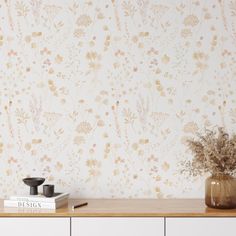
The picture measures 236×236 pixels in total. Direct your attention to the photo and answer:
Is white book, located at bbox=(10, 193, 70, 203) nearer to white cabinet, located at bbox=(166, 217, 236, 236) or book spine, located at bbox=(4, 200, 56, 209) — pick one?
book spine, located at bbox=(4, 200, 56, 209)

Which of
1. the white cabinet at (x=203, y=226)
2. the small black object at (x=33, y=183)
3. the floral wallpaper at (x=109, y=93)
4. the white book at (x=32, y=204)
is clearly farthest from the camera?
the floral wallpaper at (x=109, y=93)

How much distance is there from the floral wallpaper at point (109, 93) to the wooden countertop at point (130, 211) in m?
0.18

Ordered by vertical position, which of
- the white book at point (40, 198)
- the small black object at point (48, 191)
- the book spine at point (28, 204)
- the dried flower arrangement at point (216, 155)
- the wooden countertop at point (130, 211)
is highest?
the dried flower arrangement at point (216, 155)

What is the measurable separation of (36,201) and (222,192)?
3.28 ft

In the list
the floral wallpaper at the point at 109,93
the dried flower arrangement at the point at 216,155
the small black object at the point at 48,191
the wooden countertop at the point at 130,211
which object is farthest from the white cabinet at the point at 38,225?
the dried flower arrangement at the point at 216,155

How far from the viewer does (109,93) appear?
2.58 meters

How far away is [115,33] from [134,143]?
0.68m

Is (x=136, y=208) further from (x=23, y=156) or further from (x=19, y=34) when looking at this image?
(x=19, y=34)

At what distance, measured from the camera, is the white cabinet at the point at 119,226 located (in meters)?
2.20

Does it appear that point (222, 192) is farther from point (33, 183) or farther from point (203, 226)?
point (33, 183)

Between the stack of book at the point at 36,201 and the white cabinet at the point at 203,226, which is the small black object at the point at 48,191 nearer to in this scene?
the stack of book at the point at 36,201

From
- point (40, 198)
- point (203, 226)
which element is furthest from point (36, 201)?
point (203, 226)

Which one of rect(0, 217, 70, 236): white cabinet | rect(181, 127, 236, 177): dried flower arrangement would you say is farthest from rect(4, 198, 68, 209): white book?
rect(181, 127, 236, 177): dried flower arrangement

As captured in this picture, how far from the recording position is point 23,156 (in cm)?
259
